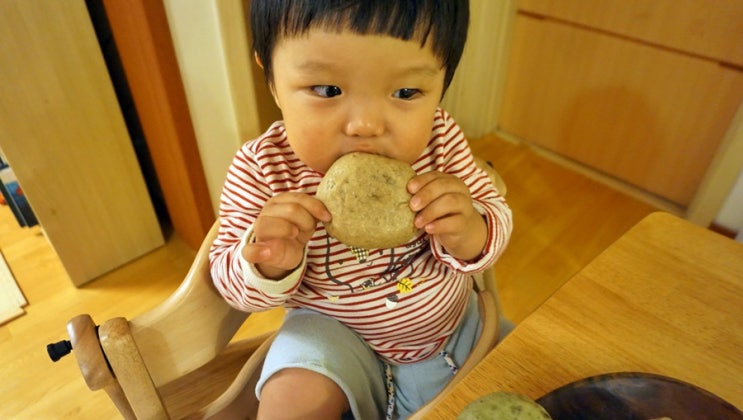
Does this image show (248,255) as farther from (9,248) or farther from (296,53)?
(9,248)

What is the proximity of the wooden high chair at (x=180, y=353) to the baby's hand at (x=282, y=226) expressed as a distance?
0.12 metres

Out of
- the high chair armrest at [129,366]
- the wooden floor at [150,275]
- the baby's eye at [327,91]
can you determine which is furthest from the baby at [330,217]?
the wooden floor at [150,275]

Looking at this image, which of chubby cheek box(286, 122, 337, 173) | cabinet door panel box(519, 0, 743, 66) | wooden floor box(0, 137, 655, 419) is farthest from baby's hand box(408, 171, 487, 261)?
cabinet door panel box(519, 0, 743, 66)

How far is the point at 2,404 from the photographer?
1.20 meters

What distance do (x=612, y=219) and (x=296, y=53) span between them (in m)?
1.62

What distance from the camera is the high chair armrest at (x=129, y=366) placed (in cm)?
49

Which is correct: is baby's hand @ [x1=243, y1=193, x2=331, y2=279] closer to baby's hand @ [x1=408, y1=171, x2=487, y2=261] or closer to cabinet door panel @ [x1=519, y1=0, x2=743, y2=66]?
baby's hand @ [x1=408, y1=171, x2=487, y2=261]

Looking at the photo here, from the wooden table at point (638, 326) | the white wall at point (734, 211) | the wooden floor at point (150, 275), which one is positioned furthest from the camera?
the white wall at point (734, 211)

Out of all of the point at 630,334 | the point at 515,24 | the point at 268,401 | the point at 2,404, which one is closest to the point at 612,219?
the point at 515,24

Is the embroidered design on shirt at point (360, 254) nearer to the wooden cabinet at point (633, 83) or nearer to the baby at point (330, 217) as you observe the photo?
the baby at point (330, 217)

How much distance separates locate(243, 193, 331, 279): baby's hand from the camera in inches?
20.0

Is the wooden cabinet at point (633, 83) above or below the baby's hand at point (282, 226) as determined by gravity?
below

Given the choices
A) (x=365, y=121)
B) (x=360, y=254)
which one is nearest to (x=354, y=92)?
(x=365, y=121)

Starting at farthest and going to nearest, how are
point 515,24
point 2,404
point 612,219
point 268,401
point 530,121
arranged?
point 530,121 → point 515,24 → point 612,219 → point 2,404 → point 268,401
